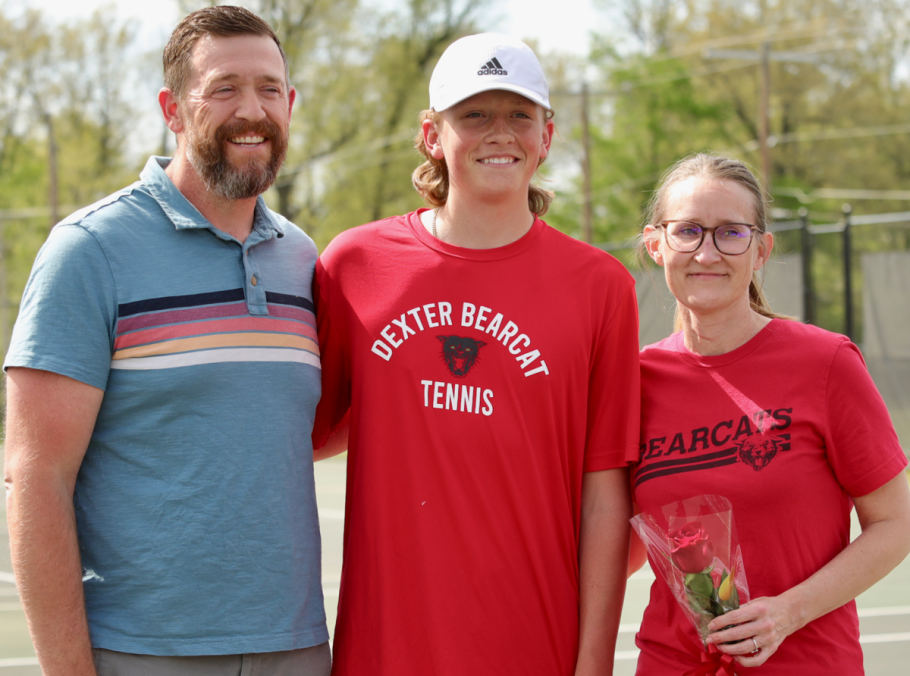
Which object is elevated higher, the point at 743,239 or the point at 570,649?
the point at 743,239

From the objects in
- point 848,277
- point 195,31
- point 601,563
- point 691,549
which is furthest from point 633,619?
point 848,277

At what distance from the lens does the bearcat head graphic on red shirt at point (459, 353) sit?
2.72 metres

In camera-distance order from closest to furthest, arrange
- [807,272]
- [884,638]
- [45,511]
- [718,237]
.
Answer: [45,511], [718,237], [884,638], [807,272]

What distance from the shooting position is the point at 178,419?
258cm

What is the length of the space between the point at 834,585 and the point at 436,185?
1.77 meters

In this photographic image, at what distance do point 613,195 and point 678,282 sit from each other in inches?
1237

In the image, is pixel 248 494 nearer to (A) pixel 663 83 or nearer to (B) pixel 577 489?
(B) pixel 577 489

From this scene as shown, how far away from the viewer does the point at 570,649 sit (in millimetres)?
2758

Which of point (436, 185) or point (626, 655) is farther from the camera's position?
point (626, 655)

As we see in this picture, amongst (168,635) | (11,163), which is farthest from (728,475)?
(11,163)

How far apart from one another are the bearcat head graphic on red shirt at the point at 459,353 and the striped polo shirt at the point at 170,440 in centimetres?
52

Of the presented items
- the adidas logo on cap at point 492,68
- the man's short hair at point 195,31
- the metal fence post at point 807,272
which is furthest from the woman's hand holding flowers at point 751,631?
the metal fence post at point 807,272

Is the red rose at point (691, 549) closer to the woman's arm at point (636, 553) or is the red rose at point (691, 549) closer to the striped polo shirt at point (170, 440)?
the woman's arm at point (636, 553)

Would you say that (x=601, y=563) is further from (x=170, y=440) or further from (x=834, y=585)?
(x=170, y=440)
